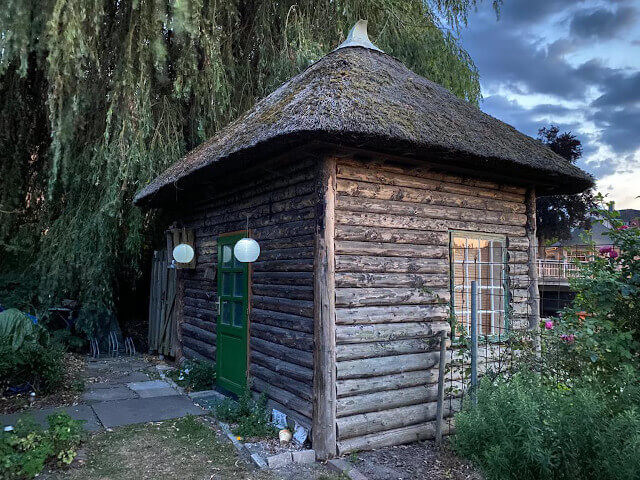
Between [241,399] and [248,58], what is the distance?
713 centimetres

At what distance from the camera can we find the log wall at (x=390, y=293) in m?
4.79

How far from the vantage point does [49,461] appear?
4.33 meters

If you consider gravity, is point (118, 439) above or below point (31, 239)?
below

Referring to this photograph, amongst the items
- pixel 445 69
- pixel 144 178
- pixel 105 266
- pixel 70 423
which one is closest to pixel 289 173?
pixel 70 423

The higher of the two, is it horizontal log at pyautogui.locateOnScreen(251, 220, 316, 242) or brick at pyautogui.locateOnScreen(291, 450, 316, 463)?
horizontal log at pyautogui.locateOnScreen(251, 220, 316, 242)

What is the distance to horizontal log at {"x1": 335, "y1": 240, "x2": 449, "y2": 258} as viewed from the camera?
193 inches

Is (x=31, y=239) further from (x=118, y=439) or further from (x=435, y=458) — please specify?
(x=435, y=458)

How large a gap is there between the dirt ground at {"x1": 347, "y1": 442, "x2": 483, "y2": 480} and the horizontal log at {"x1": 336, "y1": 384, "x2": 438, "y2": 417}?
1.33 ft

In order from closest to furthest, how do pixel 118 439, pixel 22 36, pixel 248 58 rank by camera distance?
1. pixel 118 439
2. pixel 22 36
3. pixel 248 58

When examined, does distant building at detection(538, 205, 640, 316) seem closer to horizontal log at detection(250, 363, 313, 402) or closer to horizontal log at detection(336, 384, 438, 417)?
horizontal log at detection(336, 384, 438, 417)

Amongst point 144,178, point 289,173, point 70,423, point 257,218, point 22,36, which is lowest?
point 70,423

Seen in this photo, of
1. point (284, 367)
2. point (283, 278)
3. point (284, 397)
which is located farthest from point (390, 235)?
point (284, 397)

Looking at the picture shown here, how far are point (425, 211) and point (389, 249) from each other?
0.71m

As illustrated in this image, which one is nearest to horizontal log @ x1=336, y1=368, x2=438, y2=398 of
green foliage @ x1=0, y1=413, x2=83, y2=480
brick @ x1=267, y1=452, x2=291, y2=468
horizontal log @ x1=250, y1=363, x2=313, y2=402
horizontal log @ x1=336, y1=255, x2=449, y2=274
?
horizontal log @ x1=250, y1=363, x2=313, y2=402
